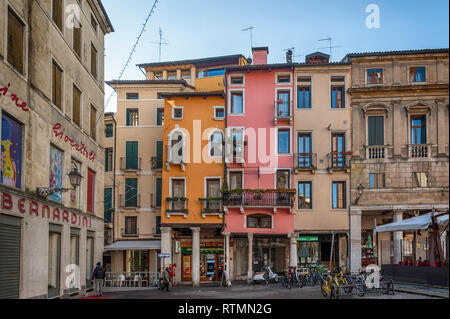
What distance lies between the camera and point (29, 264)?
18094mm

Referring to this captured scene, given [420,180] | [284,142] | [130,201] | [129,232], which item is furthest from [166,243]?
[420,180]

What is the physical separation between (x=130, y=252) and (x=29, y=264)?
24.4 metres

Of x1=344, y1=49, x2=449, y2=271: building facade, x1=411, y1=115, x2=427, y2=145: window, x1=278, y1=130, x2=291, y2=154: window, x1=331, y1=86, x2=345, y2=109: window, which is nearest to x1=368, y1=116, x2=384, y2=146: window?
x1=344, y1=49, x2=449, y2=271: building facade

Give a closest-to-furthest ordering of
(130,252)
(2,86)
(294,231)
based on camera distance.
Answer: (2,86), (294,231), (130,252)

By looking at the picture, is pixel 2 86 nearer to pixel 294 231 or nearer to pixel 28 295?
pixel 28 295

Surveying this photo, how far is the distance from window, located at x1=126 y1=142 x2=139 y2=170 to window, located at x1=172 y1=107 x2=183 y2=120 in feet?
A: 18.1

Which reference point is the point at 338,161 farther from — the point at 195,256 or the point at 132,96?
the point at 132,96

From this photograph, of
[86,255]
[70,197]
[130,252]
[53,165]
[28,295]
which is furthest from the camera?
[130,252]

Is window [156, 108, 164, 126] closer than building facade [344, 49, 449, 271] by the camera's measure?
No

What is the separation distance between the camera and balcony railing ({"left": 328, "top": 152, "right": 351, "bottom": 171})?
121 feet

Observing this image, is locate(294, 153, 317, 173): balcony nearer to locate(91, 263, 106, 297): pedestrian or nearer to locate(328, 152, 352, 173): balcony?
locate(328, 152, 352, 173): balcony

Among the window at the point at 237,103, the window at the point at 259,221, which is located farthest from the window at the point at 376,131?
the window at the point at 237,103
